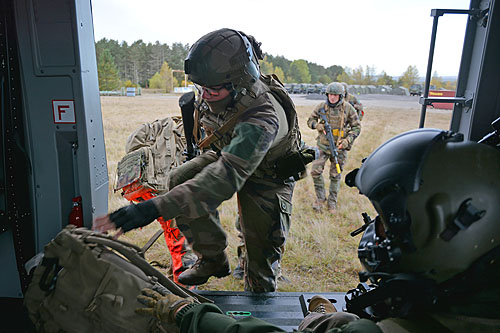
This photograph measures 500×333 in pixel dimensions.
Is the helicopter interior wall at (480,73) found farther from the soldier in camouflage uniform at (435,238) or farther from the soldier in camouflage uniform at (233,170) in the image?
the soldier in camouflage uniform at (435,238)

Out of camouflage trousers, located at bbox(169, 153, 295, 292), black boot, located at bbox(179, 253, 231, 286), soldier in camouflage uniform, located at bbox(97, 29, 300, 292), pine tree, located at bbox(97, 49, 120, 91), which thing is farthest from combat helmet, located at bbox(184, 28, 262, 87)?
pine tree, located at bbox(97, 49, 120, 91)

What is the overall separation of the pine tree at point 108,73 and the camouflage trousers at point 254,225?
903cm

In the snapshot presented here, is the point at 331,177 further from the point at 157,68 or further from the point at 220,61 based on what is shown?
the point at 157,68

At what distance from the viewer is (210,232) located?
2768mm

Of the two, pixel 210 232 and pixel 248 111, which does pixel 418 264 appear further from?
pixel 210 232

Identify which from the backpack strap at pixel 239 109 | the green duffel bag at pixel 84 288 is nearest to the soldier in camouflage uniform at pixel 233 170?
the backpack strap at pixel 239 109

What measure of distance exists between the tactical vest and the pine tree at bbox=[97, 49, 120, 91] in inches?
351

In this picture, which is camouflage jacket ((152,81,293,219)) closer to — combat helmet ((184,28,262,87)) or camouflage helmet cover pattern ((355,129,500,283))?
combat helmet ((184,28,262,87))

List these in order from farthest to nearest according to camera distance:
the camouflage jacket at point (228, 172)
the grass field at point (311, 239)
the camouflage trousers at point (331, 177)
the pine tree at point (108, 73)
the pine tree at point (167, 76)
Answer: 1. the pine tree at point (167, 76)
2. the pine tree at point (108, 73)
3. the camouflage trousers at point (331, 177)
4. the grass field at point (311, 239)
5. the camouflage jacket at point (228, 172)

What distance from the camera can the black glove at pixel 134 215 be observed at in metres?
1.84

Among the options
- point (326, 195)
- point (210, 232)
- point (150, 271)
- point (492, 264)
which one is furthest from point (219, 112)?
point (326, 195)

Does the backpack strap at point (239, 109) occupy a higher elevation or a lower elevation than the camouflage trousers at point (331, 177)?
higher

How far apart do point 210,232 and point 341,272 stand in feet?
7.79

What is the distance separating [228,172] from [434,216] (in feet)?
3.92
